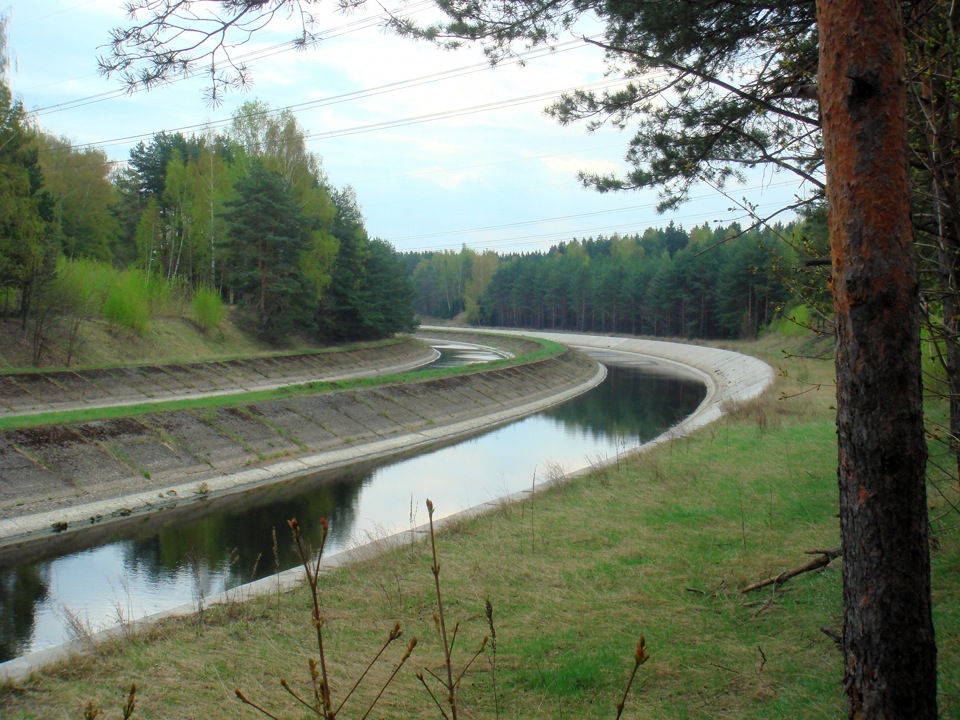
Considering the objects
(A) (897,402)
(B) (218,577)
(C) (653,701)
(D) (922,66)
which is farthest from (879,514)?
(B) (218,577)

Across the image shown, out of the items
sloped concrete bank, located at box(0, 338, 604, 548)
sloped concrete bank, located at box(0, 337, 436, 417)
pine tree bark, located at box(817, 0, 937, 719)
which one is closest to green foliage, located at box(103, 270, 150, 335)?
sloped concrete bank, located at box(0, 337, 436, 417)

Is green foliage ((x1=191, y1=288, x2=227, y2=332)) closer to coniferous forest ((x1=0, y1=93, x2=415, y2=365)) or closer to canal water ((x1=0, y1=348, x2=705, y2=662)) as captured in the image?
coniferous forest ((x1=0, y1=93, x2=415, y2=365))

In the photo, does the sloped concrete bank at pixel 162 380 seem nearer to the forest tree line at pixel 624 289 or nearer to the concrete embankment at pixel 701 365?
the concrete embankment at pixel 701 365

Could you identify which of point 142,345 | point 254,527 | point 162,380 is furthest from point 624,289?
point 254,527

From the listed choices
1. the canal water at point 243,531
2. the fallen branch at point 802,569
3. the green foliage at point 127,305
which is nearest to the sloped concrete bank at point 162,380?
the green foliage at point 127,305

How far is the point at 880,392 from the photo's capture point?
337 centimetres

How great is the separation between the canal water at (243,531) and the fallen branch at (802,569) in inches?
172

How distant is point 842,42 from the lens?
3580 millimetres

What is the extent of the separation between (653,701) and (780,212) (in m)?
3.91

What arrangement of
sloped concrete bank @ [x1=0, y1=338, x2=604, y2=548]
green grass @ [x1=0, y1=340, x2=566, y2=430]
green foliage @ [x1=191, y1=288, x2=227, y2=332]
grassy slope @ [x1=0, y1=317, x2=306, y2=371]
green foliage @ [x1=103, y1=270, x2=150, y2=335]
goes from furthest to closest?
green foliage @ [x1=191, y1=288, x2=227, y2=332], green foliage @ [x1=103, y1=270, x2=150, y2=335], grassy slope @ [x1=0, y1=317, x2=306, y2=371], green grass @ [x1=0, y1=340, x2=566, y2=430], sloped concrete bank @ [x1=0, y1=338, x2=604, y2=548]

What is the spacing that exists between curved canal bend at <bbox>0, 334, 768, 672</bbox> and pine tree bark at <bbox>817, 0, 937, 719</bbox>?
5329 millimetres

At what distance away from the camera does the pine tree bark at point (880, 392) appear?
3326 millimetres

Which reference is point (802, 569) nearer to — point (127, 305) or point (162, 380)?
point (162, 380)

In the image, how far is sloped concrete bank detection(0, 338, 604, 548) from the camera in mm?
14562
